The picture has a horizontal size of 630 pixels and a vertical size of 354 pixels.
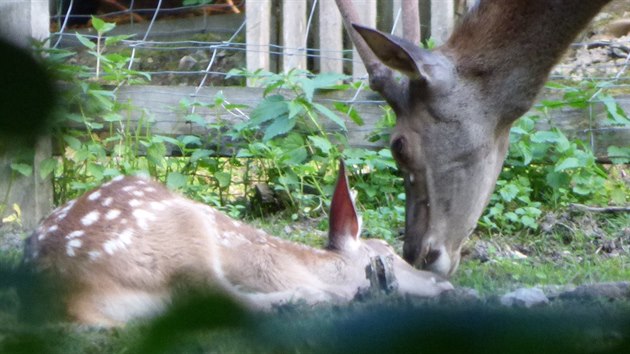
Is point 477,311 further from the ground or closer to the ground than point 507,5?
closer to the ground

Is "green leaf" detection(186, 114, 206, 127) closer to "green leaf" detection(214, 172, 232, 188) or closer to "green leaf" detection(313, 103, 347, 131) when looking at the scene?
"green leaf" detection(214, 172, 232, 188)

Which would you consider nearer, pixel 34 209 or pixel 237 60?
pixel 34 209

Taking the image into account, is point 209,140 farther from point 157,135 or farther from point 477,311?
point 477,311

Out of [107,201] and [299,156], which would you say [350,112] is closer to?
[299,156]

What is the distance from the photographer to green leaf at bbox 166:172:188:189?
610 centimetres

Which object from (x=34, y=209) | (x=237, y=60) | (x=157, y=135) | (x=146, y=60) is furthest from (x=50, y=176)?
(x=237, y=60)

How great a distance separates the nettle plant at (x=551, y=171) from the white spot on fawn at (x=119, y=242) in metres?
2.55

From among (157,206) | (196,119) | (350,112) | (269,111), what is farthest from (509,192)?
(157,206)

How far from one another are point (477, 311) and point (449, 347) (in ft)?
0.16

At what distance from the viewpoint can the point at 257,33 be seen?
276 inches

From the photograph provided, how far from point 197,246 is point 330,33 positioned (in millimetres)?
3290

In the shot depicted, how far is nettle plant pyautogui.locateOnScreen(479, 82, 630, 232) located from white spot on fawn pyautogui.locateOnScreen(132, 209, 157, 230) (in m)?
2.40

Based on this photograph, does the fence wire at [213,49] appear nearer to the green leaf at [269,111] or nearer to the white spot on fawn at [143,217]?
the green leaf at [269,111]

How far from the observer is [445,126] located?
4785 millimetres
